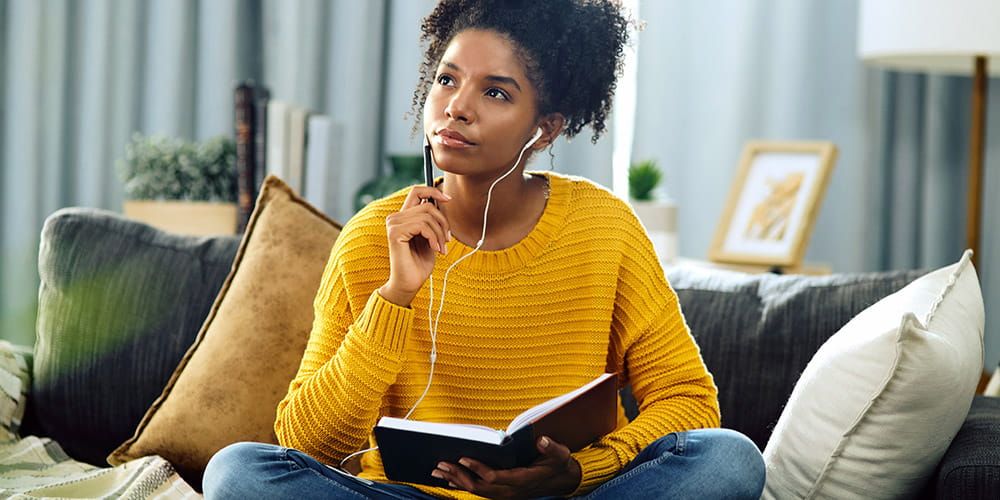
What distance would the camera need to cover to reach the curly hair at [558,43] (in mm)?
1493

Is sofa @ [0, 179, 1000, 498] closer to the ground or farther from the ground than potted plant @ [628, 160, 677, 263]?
closer to the ground

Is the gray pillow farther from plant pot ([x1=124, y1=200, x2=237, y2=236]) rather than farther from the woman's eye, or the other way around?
plant pot ([x1=124, y1=200, x2=237, y2=236])

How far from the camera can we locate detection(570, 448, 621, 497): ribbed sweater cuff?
4.59 feet

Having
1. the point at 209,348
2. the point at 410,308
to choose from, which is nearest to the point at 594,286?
the point at 410,308

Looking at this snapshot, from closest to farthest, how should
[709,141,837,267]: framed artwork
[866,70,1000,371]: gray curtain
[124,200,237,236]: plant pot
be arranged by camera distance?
[709,141,837,267]: framed artwork
[124,200,237,236]: plant pot
[866,70,1000,371]: gray curtain

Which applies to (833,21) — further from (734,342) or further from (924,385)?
(924,385)

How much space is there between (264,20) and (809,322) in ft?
5.98

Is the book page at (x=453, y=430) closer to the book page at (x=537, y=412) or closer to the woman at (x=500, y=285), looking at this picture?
the book page at (x=537, y=412)

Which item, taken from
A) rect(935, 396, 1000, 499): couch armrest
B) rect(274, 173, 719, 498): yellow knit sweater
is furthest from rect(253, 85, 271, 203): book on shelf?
rect(935, 396, 1000, 499): couch armrest

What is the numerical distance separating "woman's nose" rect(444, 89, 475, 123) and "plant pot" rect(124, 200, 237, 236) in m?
1.33

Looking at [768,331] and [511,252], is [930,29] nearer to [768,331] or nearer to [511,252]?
[768,331]

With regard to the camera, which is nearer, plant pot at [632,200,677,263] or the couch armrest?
the couch armrest

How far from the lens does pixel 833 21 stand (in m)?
2.80

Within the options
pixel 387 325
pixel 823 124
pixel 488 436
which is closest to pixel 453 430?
pixel 488 436
